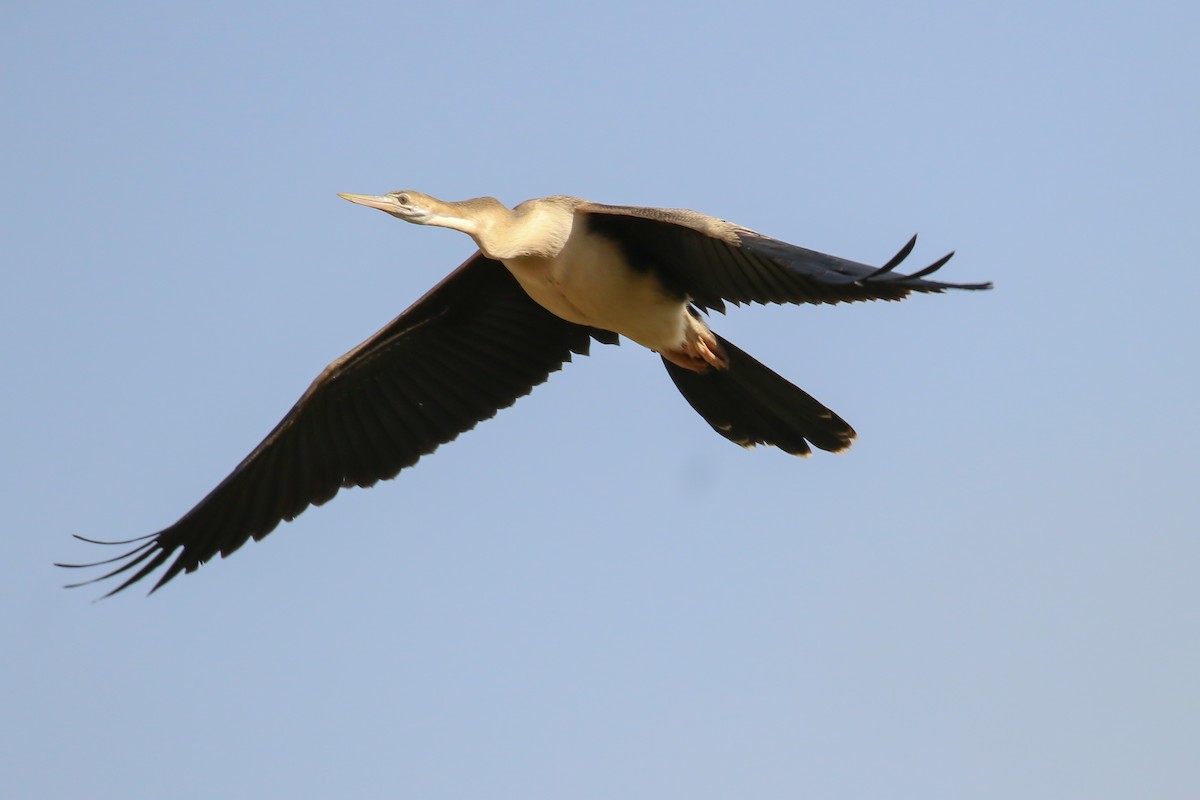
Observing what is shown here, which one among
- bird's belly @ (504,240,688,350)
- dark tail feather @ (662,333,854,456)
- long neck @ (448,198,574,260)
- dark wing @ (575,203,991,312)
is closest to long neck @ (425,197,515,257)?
long neck @ (448,198,574,260)

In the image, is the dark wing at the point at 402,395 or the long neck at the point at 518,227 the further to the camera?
the dark wing at the point at 402,395

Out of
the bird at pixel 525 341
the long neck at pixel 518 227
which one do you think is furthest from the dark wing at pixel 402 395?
→ the long neck at pixel 518 227

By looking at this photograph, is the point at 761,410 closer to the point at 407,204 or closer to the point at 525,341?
the point at 525,341

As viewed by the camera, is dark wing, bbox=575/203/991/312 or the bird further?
the bird

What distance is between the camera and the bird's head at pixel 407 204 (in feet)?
25.9

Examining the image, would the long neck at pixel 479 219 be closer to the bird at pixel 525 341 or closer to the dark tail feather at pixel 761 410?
the bird at pixel 525 341

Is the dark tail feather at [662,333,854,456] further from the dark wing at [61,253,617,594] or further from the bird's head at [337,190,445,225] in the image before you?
the bird's head at [337,190,445,225]

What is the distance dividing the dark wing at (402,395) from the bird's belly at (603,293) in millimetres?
1177

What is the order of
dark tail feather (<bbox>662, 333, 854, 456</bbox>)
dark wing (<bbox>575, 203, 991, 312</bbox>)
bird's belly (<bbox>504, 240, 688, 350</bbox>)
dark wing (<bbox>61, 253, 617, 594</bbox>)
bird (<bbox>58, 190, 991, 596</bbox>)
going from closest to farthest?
dark wing (<bbox>575, 203, 991, 312</bbox>)
bird (<bbox>58, 190, 991, 596</bbox>)
bird's belly (<bbox>504, 240, 688, 350</bbox>)
dark tail feather (<bbox>662, 333, 854, 456</bbox>)
dark wing (<bbox>61, 253, 617, 594</bbox>)

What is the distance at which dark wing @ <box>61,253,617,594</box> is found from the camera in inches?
400

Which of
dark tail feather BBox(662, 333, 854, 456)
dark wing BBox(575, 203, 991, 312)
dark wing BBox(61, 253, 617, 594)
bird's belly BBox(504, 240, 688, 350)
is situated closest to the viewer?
dark wing BBox(575, 203, 991, 312)

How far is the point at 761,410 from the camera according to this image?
9320 mm

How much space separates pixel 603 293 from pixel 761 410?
4.31ft

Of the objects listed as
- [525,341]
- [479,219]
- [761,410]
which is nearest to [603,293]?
[479,219]
